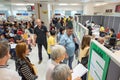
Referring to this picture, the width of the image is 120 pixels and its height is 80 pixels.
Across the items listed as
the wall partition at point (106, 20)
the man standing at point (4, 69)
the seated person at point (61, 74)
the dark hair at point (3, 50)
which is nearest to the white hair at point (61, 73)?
the seated person at point (61, 74)

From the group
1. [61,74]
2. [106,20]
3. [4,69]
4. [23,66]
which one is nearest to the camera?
[61,74]

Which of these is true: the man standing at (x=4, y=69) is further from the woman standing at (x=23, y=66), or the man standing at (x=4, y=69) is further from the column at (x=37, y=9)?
the column at (x=37, y=9)

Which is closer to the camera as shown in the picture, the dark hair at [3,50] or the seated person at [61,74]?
the seated person at [61,74]

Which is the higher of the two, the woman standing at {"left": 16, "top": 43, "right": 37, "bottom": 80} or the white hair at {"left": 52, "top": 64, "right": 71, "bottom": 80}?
the white hair at {"left": 52, "top": 64, "right": 71, "bottom": 80}

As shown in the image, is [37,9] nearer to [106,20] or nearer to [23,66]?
[106,20]

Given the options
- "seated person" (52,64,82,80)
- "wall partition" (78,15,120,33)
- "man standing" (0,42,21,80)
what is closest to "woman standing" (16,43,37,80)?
"man standing" (0,42,21,80)

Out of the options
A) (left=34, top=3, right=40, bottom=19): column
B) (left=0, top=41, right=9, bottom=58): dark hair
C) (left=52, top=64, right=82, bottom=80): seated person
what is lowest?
(left=52, top=64, right=82, bottom=80): seated person

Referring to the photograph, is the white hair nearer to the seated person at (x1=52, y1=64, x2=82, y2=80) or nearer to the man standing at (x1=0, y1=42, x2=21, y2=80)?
the seated person at (x1=52, y1=64, x2=82, y2=80)

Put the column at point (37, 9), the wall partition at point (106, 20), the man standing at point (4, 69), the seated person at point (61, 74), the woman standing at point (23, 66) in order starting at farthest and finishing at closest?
the column at point (37, 9)
the wall partition at point (106, 20)
the woman standing at point (23, 66)
the man standing at point (4, 69)
the seated person at point (61, 74)

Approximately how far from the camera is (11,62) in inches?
174

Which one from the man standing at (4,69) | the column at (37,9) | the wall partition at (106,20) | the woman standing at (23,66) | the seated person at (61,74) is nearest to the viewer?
the seated person at (61,74)

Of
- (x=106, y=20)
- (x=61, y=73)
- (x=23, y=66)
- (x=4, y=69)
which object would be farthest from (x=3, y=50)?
(x=106, y=20)

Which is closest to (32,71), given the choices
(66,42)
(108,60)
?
(66,42)

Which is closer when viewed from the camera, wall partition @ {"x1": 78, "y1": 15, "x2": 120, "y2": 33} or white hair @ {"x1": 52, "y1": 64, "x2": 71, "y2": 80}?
white hair @ {"x1": 52, "y1": 64, "x2": 71, "y2": 80}
